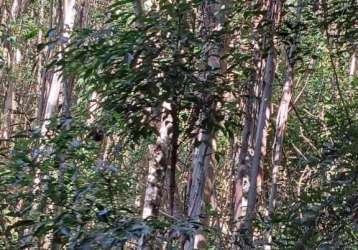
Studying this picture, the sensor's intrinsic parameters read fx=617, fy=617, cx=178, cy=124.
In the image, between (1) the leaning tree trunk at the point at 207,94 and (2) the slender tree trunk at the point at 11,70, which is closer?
(1) the leaning tree trunk at the point at 207,94

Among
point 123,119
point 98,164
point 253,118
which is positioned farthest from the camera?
point 253,118

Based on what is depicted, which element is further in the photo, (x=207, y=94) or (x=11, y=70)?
(x=11, y=70)

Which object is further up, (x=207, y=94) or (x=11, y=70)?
(x=11, y=70)

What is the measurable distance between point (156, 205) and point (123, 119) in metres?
0.71

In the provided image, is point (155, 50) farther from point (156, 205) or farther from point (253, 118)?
point (253, 118)

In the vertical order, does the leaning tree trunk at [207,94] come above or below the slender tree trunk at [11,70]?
below

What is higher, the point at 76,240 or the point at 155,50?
the point at 155,50

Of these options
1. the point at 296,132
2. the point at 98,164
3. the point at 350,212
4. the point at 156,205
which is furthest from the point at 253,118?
the point at 98,164

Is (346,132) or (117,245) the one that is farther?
(346,132)

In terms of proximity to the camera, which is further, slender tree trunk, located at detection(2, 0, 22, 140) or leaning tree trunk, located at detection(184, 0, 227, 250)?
slender tree trunk, located at detection(2, 0, 22, 140)

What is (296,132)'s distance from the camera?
689cm

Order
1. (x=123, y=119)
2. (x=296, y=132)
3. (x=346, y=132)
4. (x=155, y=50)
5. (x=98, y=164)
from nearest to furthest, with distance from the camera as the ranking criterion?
(x=98, y=164) < (x=155, y=50) < (x=123, y=119) < (x=346, y=132) < (x=296, y=132)

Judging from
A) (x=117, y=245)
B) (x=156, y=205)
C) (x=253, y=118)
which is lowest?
(x=117, y=245)

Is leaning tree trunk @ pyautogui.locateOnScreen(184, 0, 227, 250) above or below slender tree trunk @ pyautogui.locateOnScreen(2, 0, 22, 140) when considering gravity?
below
